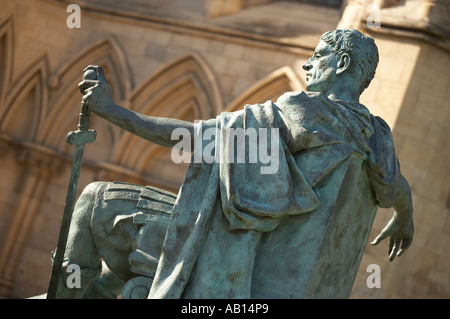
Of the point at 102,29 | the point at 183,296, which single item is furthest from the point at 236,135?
the point at 102,29

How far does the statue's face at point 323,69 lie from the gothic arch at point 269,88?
20.8ft

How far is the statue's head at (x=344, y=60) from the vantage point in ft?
10.4

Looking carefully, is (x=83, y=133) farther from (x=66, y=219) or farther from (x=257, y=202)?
(x=257, y=202)

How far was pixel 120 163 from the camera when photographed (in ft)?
33.6

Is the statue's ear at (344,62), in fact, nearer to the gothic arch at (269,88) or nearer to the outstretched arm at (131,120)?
the outstretched arm at (131,120)

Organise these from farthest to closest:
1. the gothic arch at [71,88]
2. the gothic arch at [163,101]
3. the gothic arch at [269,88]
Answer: the gothic arch at [71,88]
the gothic arch at [163,101]
the gothic arch at [269,88]

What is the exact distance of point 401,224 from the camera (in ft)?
11.6

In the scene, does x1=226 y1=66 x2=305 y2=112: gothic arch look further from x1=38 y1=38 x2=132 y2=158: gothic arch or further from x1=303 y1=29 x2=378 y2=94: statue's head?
x1=303 y1=29 x2=378 y2=94: statue's head

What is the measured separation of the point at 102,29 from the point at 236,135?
25.8 feet

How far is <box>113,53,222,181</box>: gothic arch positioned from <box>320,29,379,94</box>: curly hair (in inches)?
273

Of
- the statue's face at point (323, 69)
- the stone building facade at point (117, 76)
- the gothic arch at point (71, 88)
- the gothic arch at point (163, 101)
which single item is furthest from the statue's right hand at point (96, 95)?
the gothic arch at point (71, 88)

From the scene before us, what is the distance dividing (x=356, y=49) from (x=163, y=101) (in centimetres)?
727

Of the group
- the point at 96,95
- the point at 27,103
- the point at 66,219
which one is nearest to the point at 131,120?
the point at 96,95
